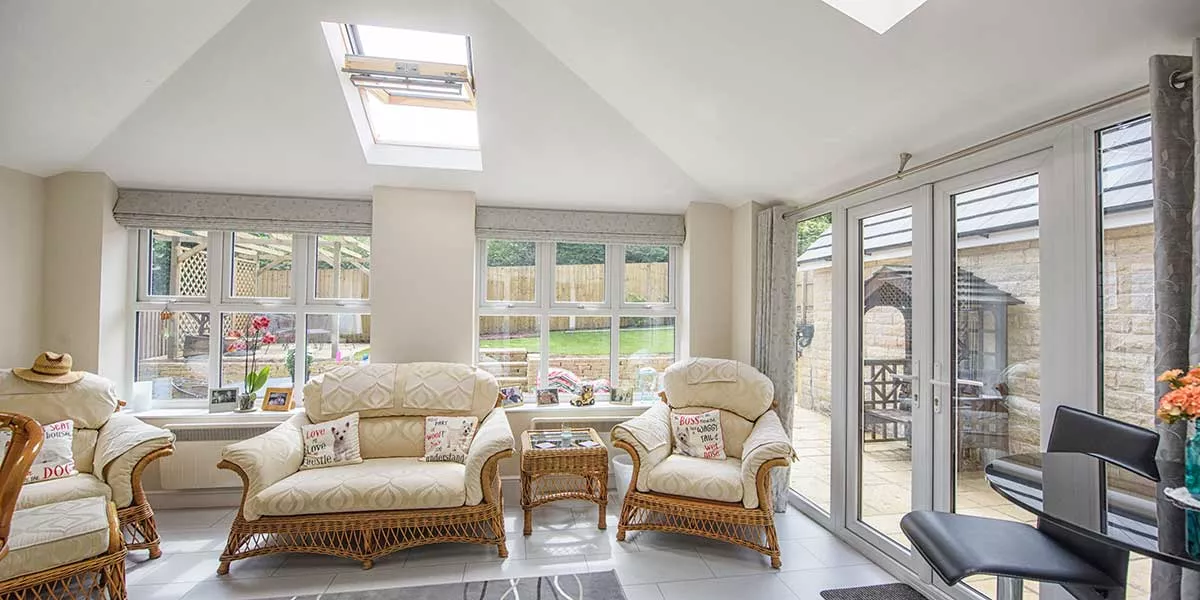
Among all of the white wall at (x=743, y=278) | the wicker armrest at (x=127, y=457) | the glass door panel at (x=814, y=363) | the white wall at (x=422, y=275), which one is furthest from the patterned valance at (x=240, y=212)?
the glass door panel at (x=814, y=363)

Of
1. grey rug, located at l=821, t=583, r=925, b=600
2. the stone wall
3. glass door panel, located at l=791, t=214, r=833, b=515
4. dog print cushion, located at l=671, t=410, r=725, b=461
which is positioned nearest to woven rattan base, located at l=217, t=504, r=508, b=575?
dog print cushion, located at l=671, t=410, r=725, b=461

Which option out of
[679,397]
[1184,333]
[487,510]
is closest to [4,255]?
[487,510]

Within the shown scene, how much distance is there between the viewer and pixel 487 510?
101 inches

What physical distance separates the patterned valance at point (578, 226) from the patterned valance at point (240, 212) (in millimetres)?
916

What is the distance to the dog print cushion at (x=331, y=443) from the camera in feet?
9.37

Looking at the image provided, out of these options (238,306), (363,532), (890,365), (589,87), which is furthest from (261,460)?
(890,365)

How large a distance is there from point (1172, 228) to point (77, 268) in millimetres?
5329

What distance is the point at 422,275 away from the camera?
11.6 ft

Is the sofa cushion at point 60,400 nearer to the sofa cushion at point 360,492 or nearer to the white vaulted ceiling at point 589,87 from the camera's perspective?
the sofa cushion at point 360,492

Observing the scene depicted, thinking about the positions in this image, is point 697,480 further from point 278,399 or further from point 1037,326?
point 278,399

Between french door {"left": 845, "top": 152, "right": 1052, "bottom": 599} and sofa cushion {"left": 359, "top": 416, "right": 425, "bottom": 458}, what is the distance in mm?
2699

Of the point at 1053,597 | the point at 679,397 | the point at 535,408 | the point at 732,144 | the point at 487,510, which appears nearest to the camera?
the point at 1053,597

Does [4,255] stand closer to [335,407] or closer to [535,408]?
[335,407]

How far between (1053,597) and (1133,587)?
0.26m
